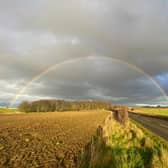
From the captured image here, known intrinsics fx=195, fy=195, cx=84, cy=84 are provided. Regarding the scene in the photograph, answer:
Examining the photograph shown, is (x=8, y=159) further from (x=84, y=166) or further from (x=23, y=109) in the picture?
(x=23, y=109)

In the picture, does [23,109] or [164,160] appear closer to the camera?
[164,160]

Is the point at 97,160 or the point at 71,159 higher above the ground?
the point at 97,160

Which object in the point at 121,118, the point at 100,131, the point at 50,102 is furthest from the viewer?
the point at 50,102

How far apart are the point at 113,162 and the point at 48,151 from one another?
8007 mm

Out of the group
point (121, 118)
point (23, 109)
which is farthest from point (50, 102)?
point (121, 118)

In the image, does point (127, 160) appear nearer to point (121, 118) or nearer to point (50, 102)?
point (121, 118)

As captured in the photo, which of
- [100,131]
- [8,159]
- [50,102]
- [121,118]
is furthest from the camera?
[50,102]

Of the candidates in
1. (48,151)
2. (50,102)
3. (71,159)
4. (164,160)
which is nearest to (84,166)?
(164,160)

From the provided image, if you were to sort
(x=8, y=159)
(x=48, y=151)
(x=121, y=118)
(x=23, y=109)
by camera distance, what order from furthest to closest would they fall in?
(x=23, y=109)
(x=121, y=118)
(x=48, y=151)
(x=8, y=159)

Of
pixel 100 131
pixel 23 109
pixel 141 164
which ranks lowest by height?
pixel 141 164

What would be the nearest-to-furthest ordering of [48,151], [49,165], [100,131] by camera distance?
[100,131] → [49,165] → [48,151]

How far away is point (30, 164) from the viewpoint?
9641 millimetres

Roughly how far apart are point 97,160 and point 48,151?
7.74 m

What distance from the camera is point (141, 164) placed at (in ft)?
18.4
